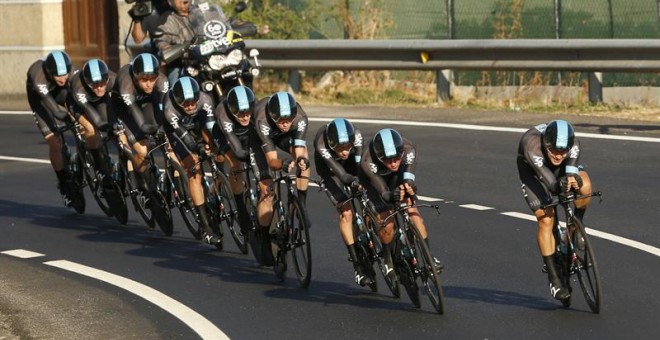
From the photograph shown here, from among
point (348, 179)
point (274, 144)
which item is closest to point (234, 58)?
point (274, 144)

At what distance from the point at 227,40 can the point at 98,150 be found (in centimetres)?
263

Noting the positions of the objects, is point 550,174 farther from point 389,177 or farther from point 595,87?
point 595,87

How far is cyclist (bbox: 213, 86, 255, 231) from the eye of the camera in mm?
12867

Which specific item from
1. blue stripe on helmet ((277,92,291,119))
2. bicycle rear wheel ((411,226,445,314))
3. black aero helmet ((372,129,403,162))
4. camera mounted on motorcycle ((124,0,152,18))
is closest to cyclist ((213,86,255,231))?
blue stripe on helmet ((277,92,291,119))

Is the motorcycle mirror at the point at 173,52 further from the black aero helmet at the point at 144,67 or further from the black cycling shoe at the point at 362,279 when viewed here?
the black cycling shoe at the point at 362,279

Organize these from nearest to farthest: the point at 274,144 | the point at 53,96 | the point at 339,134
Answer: the point at 339,134 → the point at 274,144 → the point at 53,96

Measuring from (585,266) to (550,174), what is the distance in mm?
686

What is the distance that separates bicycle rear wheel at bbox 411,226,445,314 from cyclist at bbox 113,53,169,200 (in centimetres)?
431

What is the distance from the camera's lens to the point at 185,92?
1377 centimetres

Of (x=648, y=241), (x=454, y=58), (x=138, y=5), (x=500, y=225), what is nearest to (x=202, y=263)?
(x=500, y=225)

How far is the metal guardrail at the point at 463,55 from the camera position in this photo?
2075cm

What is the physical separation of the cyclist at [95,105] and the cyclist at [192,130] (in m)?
1.36

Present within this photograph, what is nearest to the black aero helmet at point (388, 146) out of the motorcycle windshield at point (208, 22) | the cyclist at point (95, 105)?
the cyclist at point (95, 105)

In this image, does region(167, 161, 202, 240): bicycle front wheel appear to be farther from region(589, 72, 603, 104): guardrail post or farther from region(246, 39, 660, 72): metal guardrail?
region(589, 72, 603, 104): guardrail post
